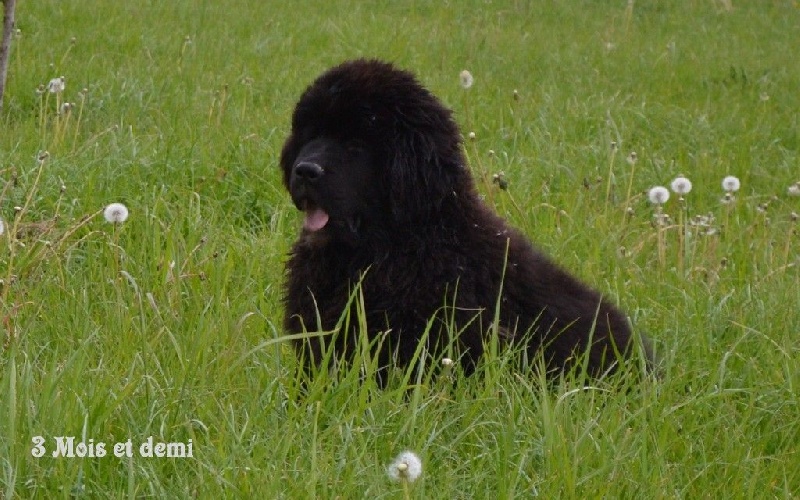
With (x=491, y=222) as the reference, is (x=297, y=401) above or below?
below

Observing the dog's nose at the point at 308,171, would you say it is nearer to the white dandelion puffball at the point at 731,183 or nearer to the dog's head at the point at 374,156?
the dog's head at the point at 374,156

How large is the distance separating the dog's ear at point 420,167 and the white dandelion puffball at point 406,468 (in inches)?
38.1

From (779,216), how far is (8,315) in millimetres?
4067

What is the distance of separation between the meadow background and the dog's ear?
0.51 metres

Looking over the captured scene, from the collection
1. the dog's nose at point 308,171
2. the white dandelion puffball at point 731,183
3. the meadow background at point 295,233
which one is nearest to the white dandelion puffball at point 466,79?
the meadow background at point 295,233

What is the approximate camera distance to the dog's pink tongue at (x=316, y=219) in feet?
10.8

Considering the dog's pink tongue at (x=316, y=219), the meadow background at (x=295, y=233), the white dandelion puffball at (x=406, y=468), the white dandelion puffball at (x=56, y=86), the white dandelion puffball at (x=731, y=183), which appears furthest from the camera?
the white dandelion puffball at (x=56, y=86)

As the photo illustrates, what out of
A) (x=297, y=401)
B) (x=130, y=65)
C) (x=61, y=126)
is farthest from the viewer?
(x=130, y=65)

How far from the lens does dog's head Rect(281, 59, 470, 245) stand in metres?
3.21

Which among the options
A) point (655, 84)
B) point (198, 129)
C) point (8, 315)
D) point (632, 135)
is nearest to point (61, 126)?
point (198, 129)

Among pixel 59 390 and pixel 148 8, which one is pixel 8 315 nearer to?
pixel 59 390

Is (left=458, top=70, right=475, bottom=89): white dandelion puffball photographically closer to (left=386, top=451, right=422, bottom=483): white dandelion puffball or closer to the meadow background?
the meadow background

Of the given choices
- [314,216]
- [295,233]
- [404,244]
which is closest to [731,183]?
[295,233]

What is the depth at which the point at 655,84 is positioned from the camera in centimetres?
827
